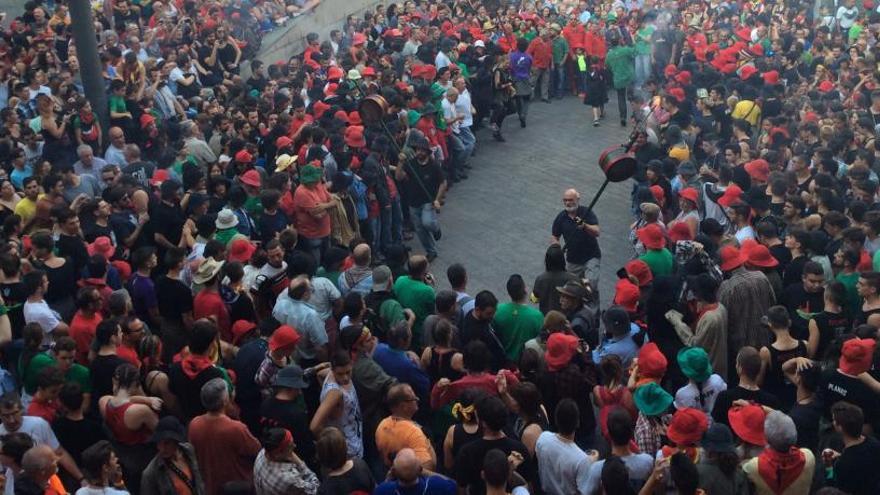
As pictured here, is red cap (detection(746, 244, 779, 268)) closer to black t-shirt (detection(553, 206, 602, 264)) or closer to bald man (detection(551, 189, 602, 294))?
bald man (detection(551, 189, 602, 294))

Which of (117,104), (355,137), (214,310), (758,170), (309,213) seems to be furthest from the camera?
(117,104)

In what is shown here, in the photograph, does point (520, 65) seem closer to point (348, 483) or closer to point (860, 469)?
point (860, 469)

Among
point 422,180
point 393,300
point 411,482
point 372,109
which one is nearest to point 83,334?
point 393,300

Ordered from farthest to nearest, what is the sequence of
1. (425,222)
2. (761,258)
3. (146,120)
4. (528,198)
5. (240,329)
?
(528,198)
(146,120)
(425,222)
(761,258)
(240,329)

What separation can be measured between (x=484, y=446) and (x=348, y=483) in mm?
881

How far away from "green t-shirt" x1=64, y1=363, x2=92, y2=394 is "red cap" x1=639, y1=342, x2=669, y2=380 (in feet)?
12.6

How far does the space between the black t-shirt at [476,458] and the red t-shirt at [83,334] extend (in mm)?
3108

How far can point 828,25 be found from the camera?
20.3 meters

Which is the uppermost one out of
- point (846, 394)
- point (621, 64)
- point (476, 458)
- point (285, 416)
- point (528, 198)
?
point (285, 416)

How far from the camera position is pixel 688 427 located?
630 cm

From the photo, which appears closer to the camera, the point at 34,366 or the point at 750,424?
the point at 750,424

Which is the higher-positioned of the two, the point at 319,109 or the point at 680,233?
the point at 319,109

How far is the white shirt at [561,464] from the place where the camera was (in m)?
6.36

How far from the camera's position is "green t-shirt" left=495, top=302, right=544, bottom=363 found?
834 centimetres
